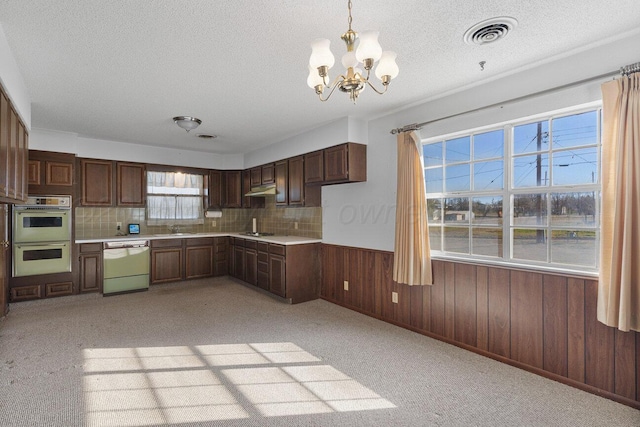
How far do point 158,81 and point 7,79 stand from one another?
1.04 metres

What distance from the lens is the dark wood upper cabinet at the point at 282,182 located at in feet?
17.5

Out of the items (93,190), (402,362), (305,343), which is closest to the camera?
(402,362)

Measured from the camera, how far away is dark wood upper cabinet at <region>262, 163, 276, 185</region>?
5697 mm

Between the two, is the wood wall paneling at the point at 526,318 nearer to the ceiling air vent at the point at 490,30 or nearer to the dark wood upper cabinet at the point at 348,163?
the ceiling air vent at the point at 490,30

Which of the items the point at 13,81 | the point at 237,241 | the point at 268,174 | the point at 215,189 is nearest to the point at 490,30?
the point at 13,81

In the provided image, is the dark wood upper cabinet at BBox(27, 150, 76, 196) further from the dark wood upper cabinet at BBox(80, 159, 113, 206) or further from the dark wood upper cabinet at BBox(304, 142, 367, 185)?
the dark wood upper cabinet at BBox(304, 142, 367, 185)

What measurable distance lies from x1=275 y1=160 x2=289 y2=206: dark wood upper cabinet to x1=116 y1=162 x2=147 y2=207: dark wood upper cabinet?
238 centimetres

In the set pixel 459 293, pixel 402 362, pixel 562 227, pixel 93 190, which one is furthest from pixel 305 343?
pixel 93 190

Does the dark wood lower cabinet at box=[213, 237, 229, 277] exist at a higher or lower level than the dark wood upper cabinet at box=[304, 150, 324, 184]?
lower

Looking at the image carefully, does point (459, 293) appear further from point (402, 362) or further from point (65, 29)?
point (65, 29)

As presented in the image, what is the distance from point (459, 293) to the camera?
3213mm

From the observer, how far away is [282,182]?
5.45 metres

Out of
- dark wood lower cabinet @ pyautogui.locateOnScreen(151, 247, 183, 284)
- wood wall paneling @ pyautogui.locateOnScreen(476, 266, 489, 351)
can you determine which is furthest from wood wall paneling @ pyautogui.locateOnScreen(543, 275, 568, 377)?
dark wood lower cabinet @ pyautogui.locateOnScreen(151, 247, 183, 284)

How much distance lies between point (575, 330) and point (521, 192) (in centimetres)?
115
